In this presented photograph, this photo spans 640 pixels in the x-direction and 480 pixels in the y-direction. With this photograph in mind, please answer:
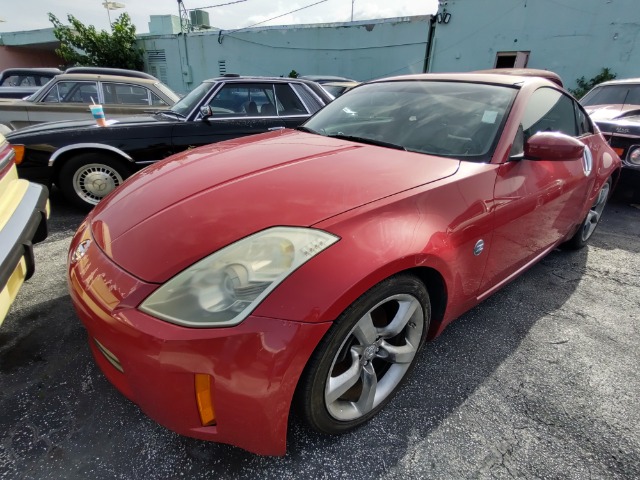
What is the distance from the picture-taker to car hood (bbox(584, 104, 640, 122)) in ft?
16.0

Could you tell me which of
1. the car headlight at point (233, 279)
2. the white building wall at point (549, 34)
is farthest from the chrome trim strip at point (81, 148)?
the white building wall at point (549, 34)

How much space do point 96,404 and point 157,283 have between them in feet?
2.88

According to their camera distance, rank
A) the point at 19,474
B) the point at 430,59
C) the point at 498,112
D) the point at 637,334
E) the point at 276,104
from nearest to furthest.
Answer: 1. the point at 19,474
2. the point at 498,112
3. the point at 637,334
4. the point at 276,104
5. the point at 430,59

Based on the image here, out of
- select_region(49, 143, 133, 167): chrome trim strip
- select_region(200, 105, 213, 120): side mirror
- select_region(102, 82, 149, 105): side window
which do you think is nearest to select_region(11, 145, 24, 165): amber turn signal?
select_region(49, 143, 133, 167): chrome trim strip

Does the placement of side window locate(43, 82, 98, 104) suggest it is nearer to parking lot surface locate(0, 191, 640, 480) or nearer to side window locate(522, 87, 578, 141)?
parking lot surface locate(0, 191, 640, 480)

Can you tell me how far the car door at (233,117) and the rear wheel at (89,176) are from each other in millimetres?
709

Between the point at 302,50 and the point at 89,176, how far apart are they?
47.6 ft

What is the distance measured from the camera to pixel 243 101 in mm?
4594

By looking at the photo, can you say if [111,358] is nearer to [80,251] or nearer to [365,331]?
[80,251]

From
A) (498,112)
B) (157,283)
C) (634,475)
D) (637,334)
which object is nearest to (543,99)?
(498,112)

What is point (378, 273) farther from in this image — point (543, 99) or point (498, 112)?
point (543, 99)

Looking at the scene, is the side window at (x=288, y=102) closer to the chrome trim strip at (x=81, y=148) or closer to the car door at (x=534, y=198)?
the chrome trim strip at (x=81, y=148)

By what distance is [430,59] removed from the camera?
1370 centimetres

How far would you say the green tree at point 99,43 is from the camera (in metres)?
16.9
